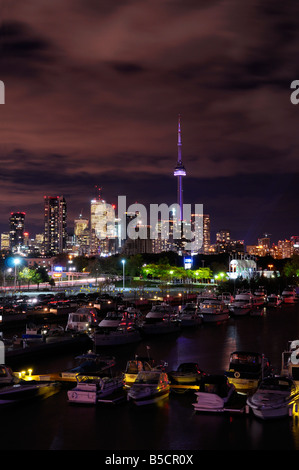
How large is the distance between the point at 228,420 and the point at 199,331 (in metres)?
25.4

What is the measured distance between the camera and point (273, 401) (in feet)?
53.5

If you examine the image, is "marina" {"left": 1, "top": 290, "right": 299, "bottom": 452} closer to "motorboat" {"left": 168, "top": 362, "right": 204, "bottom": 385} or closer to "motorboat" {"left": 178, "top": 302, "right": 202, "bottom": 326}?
"motorboat" {"left": 168, "top": 362, "right": 204, "bottom": 385}

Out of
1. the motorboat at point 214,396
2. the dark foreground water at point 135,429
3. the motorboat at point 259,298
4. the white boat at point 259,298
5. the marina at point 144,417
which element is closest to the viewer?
the dark foreground water at point 135,429

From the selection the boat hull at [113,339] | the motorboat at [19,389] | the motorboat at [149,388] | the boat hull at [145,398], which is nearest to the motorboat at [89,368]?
the motorboat at [19,389]

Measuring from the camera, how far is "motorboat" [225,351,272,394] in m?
19.3

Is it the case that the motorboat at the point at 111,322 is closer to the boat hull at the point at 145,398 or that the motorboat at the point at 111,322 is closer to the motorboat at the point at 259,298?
the boat hull at the point at 145,398

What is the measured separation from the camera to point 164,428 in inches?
621

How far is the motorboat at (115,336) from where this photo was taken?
31.8 meters

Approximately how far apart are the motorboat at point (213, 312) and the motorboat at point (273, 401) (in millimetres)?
29150

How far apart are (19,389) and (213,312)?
101 ft

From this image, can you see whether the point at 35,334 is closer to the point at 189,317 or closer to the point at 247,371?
the point at 247,371
